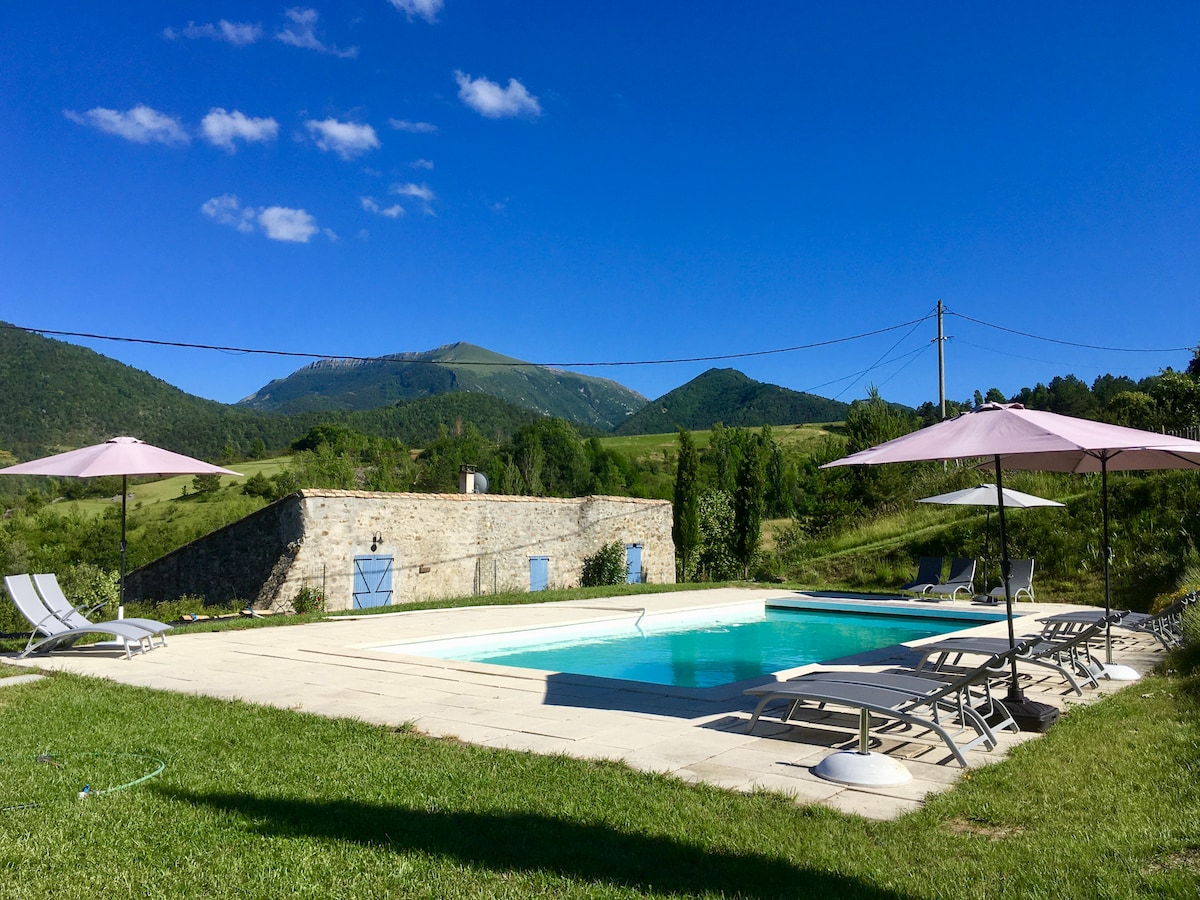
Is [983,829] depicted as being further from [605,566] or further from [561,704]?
[605,566]

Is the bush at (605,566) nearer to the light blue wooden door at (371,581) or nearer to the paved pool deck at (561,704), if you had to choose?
the light blue wooden door at (371,581)

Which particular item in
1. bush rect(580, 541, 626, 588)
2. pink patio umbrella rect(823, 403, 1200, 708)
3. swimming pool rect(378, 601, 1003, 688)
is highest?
pink patio umbrella rect(823, 403, 1200, 708)

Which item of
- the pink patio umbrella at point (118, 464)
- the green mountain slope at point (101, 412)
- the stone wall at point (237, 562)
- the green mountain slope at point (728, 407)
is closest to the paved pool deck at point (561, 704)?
the pink patio umbrella at point (118, 464)

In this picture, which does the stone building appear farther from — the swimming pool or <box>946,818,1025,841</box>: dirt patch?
<box>946,818,1025,841</box>: dirt patch

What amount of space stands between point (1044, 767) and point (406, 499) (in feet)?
54.2

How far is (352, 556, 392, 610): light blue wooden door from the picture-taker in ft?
60.1

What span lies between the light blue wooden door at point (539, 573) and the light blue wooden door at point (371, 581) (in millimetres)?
4324

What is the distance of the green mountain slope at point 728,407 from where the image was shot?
90.0 m

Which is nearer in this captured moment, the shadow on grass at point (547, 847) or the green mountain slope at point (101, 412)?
the shadow on grass at point (547, 847)

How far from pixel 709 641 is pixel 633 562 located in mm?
10587

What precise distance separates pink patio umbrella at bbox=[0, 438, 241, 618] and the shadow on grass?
654 centimetres

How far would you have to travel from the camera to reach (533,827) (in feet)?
11.6

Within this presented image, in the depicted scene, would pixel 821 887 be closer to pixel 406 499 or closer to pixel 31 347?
pixel 406 499

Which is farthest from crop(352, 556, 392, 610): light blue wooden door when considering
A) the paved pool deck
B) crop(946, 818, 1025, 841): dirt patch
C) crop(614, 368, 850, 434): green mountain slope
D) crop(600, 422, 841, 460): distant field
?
crop(614, 368, 850, 434): green mountain slope
